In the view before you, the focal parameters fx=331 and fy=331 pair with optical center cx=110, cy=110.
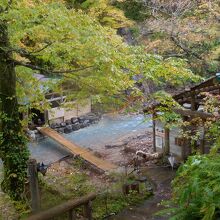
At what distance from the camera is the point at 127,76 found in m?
7.23

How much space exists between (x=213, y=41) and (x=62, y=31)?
1383 cm

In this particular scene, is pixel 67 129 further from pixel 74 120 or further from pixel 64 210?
pixel 64 210

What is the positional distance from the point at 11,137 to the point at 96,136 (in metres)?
9.12

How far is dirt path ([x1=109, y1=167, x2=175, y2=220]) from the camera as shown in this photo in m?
7.94

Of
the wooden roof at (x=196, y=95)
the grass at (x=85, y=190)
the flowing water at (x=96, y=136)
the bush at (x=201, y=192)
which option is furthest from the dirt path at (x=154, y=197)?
the bush at (x=201, y=192)

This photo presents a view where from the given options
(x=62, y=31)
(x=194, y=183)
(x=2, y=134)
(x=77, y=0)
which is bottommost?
(x=2, y=134)

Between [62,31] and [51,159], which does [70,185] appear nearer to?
[51,159]

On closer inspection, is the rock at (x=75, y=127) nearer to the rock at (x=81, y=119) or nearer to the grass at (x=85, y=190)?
the rock at (x=81, y=119)

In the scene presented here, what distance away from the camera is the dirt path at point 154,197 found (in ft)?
26.1

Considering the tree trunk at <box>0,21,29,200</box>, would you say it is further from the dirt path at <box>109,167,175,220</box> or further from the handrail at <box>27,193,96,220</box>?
the handrail at <box>27,193,96,220</box>

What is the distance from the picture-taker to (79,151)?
14.3 m

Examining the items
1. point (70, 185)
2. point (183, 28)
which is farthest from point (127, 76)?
point (183, 28)

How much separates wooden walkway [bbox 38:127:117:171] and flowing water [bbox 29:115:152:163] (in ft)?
1.34

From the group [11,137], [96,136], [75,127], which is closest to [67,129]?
[75,127]
